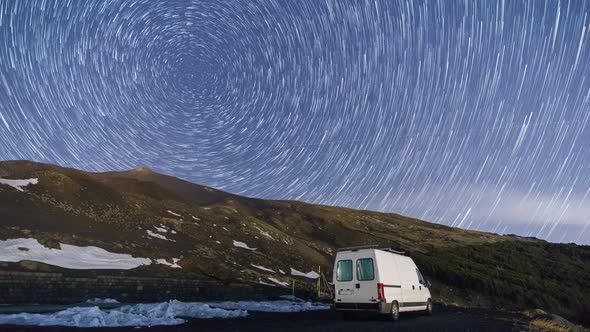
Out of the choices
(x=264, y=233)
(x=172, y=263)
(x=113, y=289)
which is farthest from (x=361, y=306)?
(x=264, y=233)

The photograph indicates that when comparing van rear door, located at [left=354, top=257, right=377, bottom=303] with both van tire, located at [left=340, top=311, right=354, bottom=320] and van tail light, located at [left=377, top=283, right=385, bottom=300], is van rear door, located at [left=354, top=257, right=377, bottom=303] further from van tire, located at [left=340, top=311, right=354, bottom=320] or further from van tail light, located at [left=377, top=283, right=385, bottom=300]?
van tire, located at [left=340, top=311, right=354, bottom=320]

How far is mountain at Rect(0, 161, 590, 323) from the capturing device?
32906mm

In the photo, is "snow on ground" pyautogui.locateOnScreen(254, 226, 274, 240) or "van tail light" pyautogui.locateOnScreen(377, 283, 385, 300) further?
"snow on ground" pyautogui.locateOnScreen(254, 226, 274, 240)

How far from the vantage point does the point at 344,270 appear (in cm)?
1605

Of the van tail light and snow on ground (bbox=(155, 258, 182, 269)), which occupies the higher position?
snow on ground (bbox=(155, 258, 182, 269))

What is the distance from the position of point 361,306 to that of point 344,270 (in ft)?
4.80

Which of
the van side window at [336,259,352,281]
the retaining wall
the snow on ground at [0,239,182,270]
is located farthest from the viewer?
the snow on ground at [0,239,182,270]

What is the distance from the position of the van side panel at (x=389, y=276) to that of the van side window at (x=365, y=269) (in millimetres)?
282

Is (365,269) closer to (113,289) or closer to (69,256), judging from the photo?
(113,289)

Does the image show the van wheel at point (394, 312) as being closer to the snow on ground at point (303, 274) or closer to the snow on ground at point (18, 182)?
the snow on ground at point (303, 274)

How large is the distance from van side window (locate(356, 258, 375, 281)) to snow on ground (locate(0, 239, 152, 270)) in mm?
15554

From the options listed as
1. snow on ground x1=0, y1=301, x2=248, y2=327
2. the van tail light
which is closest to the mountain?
snow on ground x1=0, y1=301, x2=248, y2=327

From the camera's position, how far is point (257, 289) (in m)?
25.5

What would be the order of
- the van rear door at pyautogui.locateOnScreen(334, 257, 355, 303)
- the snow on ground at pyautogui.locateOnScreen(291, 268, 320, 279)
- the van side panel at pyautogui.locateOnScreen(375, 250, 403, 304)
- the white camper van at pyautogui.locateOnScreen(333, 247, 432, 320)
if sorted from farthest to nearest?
the snow on ground at pyautogui.locateOnScreen(291, 268, 320, 279), the van rear door at pyautogui.locateOnScreen(334, 257, 355, 303), the van side panel at pyautogui.locateOnScreen(375, 250, 403, 304), the white camper van at pyautogui.locateOnScreen(333, 247, 432, 320)
